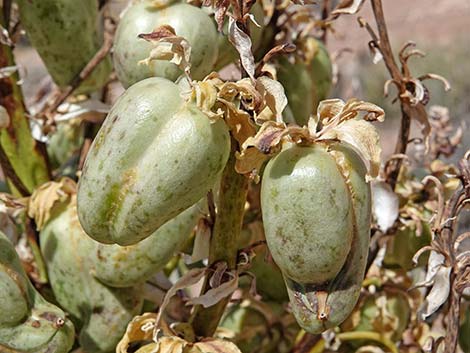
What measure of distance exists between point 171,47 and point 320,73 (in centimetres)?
50

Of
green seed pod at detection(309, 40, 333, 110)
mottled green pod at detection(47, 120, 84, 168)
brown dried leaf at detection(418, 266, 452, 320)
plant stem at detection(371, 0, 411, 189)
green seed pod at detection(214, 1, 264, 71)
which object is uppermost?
green seed pod at detection(214, 1, 264, 71)

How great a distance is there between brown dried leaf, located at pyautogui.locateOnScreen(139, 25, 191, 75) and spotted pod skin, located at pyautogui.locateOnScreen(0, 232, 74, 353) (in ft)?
0.77

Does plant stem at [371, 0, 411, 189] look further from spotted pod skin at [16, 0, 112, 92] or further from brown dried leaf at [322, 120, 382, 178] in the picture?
spotted pod skin at [16, 0, 112, 92]

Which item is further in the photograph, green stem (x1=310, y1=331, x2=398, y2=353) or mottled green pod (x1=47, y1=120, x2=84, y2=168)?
mottled green pod (x1=47, y1=120, x2=84, y2=168)

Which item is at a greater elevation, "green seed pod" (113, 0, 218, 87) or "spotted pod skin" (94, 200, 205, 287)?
"green seed pod" (113, 0, 218, 87)

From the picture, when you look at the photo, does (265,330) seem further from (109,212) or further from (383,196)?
(109,212)

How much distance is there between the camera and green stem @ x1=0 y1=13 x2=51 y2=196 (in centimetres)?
106

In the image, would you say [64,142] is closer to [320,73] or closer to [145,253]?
[320,73]

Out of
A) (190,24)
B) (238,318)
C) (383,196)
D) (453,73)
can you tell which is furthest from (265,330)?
(453,73)

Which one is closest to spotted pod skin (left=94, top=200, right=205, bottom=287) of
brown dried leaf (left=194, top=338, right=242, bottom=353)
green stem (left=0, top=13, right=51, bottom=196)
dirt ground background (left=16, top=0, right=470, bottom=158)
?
brown dried leaf (left=194, top=338, right=242, bottom=353)

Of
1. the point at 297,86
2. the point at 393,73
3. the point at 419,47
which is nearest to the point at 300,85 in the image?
the point at 297,86

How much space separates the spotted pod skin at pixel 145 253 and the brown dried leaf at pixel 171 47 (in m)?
0.17

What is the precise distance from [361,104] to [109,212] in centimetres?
22

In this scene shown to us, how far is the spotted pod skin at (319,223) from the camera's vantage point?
66cm
